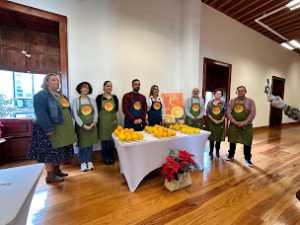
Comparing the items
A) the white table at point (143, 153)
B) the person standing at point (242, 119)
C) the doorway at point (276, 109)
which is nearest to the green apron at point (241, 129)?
the person standing at point (242, 119)

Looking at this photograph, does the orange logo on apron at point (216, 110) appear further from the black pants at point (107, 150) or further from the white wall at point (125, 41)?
the black pants at point (107, 150)

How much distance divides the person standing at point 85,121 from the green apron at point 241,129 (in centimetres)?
239

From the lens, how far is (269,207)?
1976 mm

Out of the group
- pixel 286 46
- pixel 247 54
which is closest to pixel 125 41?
pixel 247 54

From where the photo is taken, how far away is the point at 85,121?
8.97 feet

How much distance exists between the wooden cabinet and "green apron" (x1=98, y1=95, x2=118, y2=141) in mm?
1344

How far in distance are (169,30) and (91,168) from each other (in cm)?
336

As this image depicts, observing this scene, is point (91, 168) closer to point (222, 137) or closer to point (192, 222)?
point (192, 222)

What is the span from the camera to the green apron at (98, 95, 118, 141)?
2.97 metres

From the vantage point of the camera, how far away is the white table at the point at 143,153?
82.7 inches

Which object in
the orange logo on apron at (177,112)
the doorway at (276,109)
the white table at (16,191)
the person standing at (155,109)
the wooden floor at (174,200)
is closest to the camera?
the white table at (16,191)

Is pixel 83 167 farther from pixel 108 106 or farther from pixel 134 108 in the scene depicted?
pixel 134 108

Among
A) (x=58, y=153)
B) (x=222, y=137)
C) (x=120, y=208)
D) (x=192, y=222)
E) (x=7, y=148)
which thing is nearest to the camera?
(x=192, y=222)

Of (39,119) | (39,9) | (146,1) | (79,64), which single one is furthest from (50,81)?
(146,1)
